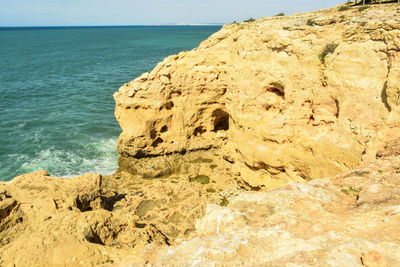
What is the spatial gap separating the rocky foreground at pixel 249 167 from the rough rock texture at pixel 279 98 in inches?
2.6

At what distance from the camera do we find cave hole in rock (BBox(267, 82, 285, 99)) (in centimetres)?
1517

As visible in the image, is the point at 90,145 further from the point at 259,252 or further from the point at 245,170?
the point at 259,252

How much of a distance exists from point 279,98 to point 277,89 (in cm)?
52

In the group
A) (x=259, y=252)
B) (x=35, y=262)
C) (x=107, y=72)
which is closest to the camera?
(x=259, y=252)

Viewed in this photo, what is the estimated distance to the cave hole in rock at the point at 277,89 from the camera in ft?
49.8

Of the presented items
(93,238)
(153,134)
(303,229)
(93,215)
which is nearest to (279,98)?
(153,134)

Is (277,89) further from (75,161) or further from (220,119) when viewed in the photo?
(75,161)

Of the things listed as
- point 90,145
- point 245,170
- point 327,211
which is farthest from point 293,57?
point 90,145

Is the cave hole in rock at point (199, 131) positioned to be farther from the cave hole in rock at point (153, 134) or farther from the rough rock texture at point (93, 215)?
the rough rock texture at point (93, 215)

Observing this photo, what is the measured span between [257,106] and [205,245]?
37.1 ft

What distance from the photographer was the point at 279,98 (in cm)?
1570

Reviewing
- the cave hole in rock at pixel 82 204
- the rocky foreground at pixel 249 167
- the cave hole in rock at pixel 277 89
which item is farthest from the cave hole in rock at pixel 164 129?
the cave hole in rock at pixel 82 204

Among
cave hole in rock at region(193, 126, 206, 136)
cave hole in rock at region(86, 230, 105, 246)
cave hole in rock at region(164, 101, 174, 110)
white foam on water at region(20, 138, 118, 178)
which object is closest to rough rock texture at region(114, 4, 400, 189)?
cave hole in rock at region(164, 101, 174, 110)

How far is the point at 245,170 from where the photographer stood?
17469 millimetres
